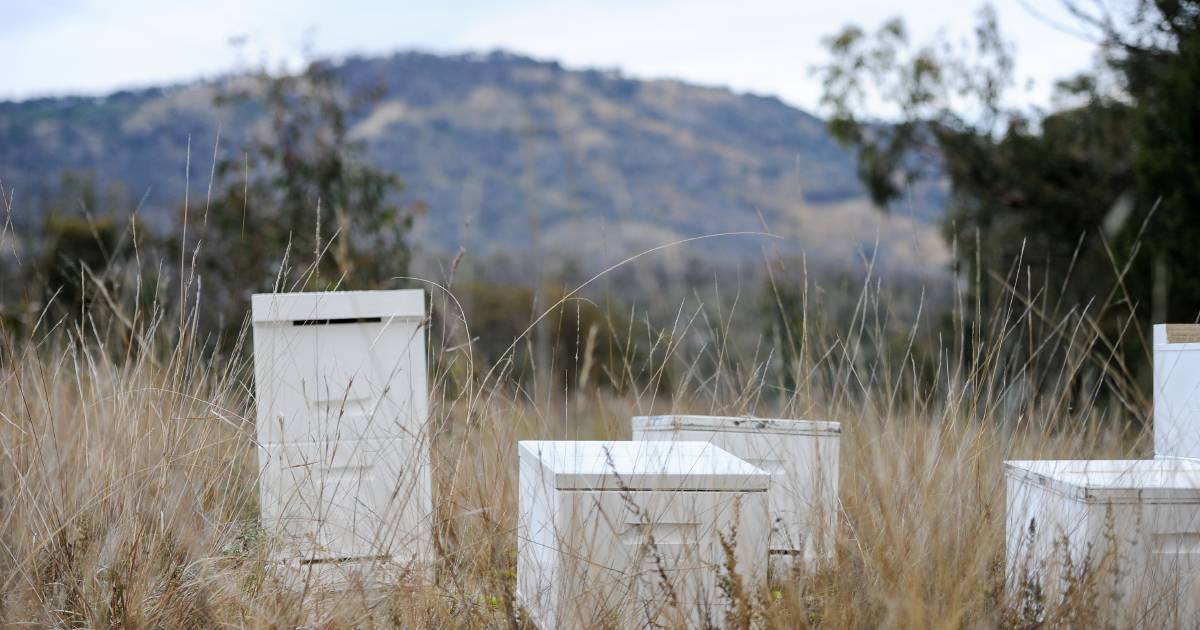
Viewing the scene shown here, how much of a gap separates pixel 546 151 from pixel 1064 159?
4892 centimetres

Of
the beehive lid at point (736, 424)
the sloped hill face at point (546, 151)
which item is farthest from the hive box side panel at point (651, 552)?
the sloped hill face at point (546, 151)

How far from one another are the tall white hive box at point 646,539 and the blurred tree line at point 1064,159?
4.95 meters

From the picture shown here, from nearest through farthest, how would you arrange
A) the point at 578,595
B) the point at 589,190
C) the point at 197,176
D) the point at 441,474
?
the point at 578,595 → the point at 441,474 → the point at 197,176 → the point at 589,190

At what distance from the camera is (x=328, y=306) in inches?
97.8

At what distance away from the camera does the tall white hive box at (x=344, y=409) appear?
8.00ft

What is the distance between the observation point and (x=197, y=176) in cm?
3884

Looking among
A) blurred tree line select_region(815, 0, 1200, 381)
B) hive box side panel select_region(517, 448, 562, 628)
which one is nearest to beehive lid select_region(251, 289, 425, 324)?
hive box side panel select_region(517, 448, 562, 628)

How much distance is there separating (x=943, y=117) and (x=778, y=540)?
34.1 ft

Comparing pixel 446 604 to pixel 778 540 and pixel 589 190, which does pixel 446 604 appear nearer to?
pixel 778 540

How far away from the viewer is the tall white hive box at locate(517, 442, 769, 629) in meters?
1.98

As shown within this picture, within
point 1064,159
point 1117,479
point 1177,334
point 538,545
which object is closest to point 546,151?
point 1064,159

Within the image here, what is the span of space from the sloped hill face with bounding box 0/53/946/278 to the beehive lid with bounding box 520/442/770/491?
34670 mm

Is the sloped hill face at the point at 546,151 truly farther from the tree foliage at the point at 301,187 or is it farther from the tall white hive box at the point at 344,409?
the tall white hive box at the point at 344,409

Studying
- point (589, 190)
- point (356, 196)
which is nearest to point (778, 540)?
point (356, 196)
